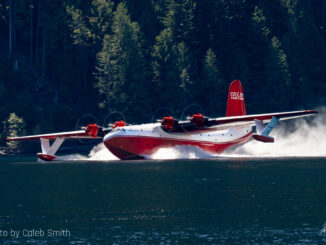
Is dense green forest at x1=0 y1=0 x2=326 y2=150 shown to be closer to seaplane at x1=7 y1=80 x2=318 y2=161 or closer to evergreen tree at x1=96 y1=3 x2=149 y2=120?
evergreen tree at x1=96 y1=3 x2=149 y2=120

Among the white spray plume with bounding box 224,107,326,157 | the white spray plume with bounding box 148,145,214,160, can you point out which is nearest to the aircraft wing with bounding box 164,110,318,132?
the white spray plume with bounding box 148,145,214,160

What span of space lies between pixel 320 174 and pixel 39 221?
2768cm

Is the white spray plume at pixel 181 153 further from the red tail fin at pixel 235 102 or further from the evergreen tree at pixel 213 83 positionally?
the evergreen tree at pixel 213 83

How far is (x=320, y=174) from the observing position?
56469 mm

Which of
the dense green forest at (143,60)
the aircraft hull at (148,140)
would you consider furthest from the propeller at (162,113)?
the aircraft hull at (148,140)

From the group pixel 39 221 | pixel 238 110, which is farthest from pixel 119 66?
pixel 39 221

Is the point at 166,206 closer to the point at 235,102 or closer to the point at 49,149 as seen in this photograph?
the point at 49,149

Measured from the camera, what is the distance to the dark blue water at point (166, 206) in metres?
32.2

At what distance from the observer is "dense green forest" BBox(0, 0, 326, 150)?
11200 cm

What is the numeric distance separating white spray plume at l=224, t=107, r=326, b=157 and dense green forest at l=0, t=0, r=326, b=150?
1922 cm

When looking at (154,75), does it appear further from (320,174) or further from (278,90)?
(320,174)

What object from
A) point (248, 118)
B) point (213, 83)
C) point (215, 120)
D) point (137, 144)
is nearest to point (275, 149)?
point (248, 118)

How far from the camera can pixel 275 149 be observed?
8475cm

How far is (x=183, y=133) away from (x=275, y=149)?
56.0 feet
